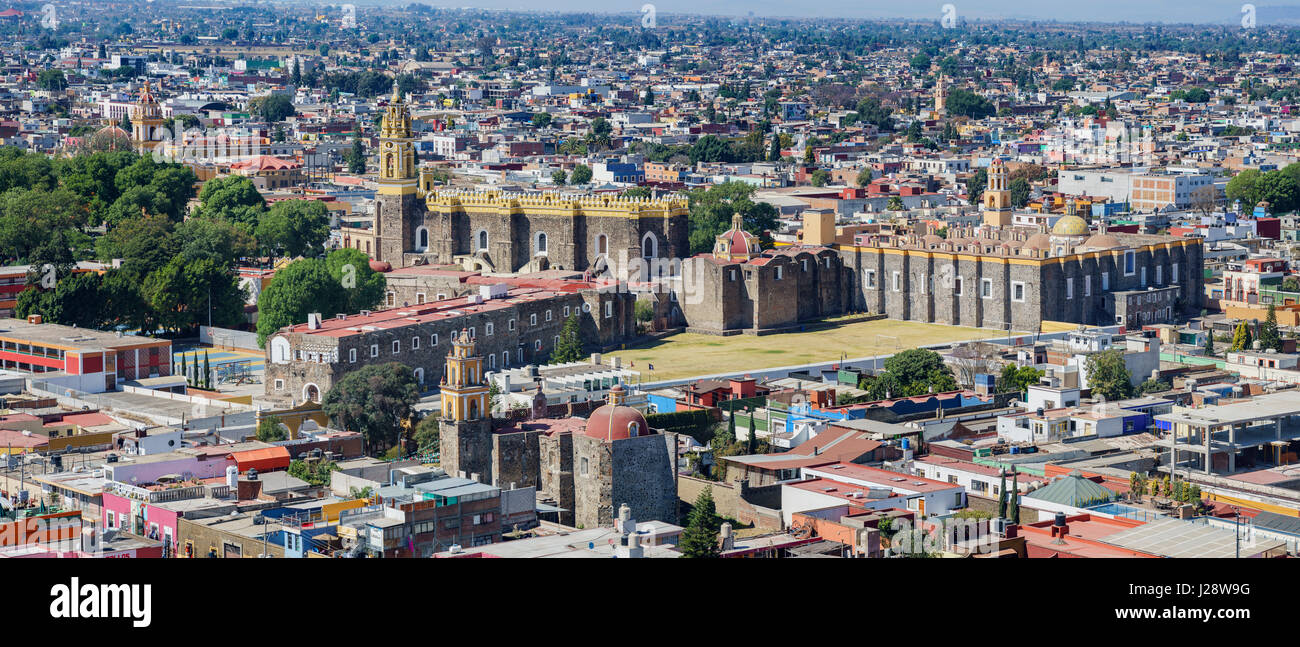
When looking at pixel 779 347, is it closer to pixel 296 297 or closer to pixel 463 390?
pixel 296 297

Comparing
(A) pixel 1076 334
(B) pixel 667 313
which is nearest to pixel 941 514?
(A) pixel 1076 334

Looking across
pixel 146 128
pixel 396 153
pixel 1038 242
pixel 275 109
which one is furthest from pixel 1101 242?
pixel 275 109

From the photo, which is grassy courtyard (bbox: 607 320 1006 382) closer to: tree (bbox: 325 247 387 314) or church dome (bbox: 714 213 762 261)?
church dome (bbox: 714 213 762 261)

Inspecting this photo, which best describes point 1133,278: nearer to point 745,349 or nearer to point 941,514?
point 745,349

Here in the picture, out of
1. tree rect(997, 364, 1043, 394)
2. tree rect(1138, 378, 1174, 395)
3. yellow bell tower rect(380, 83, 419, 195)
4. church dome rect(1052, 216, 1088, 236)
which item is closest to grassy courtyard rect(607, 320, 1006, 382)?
church dome rect(1052, 216, 1088, 236)

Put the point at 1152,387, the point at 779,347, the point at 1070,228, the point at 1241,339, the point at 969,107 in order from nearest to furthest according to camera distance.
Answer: the point at 1152,387, the point at 1241,339, the point at 779,347, the point at 1070,228, the point at 969,107

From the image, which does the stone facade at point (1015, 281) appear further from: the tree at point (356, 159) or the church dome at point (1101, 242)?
the tree at point (356, 159)
